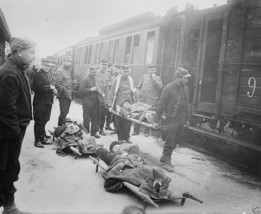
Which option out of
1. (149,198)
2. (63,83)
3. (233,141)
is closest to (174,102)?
(233,141)

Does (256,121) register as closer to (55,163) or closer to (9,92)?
(55,163)

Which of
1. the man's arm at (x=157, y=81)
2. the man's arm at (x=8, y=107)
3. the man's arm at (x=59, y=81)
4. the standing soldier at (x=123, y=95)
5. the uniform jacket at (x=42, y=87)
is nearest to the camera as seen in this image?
the man's arm at (x=8, y=107)

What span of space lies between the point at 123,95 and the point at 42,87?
2.31 meters

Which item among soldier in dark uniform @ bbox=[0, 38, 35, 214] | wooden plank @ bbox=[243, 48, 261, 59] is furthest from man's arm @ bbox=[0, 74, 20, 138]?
wooden plank @ bbox=[243, 48, 261, 59]

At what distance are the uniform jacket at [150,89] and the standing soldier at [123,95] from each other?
104 cm

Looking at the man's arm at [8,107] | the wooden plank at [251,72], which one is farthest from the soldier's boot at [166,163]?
the man's arm at [8,107]

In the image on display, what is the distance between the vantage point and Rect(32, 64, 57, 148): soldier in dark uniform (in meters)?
6.68

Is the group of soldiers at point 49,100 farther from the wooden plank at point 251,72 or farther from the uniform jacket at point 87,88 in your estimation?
the wooden plank at point 251,72

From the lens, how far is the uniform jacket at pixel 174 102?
617cm

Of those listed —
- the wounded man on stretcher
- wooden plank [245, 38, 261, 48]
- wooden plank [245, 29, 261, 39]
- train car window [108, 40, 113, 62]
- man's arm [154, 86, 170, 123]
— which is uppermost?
train car window [108, 40, 113, 62]

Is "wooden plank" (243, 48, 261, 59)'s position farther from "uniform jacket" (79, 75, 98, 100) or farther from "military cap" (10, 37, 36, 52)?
"military cap" (10, 37, 36, 52)

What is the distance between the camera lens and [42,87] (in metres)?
6.66

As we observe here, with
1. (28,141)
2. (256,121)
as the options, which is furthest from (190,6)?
(28,141)

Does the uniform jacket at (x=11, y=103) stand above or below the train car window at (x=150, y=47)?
below
